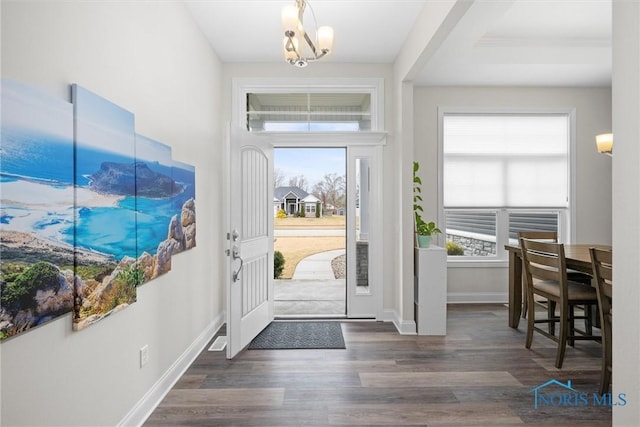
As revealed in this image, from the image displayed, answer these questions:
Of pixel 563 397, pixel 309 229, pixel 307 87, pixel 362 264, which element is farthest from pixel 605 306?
pixel 309 229

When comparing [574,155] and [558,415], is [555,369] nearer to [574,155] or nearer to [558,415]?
[558,415]

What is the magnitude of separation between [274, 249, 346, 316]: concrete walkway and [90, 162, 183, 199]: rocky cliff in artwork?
2330 mm

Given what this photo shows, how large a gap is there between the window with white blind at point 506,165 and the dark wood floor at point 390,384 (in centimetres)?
175

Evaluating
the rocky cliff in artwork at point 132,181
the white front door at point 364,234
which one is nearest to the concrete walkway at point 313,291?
the white front door at point 364,234

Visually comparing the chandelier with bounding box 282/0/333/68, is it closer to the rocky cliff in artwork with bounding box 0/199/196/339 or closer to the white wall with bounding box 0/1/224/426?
the white wall with bounding box 0/1/224/426

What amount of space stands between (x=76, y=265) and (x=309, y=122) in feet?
9.46

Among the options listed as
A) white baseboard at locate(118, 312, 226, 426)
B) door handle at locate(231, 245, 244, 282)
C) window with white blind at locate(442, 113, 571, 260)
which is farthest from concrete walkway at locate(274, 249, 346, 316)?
window with white blind at locate(442, 113, 571, 260)

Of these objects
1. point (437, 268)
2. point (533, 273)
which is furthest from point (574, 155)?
point (437, 268)

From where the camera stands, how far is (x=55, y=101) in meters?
1.29

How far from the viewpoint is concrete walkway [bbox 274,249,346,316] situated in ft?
13.8

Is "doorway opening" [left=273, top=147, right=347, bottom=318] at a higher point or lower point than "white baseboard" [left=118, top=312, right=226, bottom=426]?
higher

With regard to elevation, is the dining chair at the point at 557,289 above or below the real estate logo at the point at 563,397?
above

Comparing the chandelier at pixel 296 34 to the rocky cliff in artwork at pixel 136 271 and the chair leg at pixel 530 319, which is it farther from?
the chair leg at pixel 530 319

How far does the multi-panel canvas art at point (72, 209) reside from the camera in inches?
44.5
